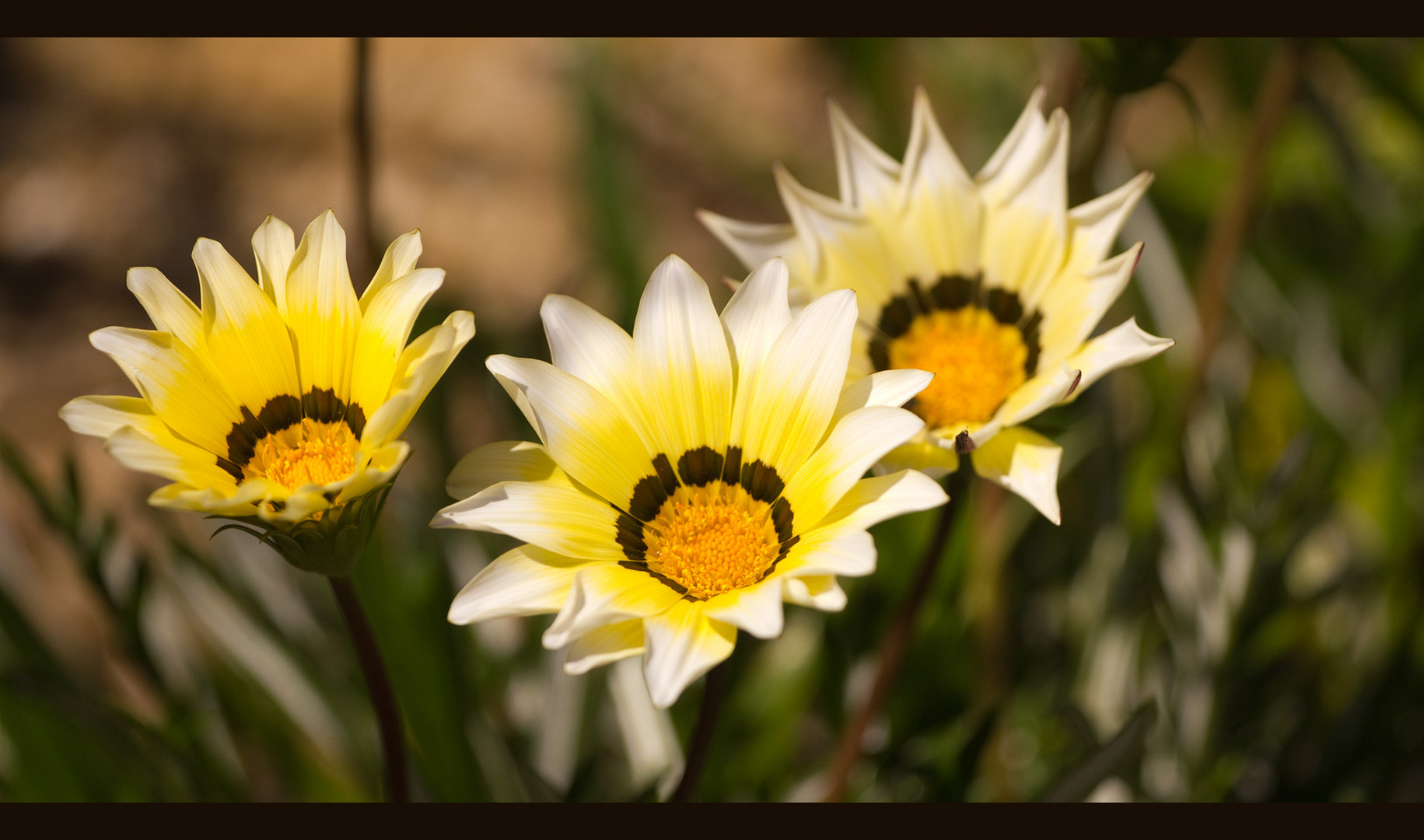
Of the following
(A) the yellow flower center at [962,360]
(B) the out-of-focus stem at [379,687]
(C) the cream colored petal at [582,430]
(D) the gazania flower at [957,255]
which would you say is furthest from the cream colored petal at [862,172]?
(B) the out-of-focus stem at [379,687]

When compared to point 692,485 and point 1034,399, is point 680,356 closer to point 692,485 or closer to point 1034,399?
point 692,485

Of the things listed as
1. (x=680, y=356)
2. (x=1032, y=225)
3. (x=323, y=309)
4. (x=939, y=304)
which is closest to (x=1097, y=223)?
(x=1032, y=225)

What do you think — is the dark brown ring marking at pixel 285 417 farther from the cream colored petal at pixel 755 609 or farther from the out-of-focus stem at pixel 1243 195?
the out-of-focus stem at pixel 1243 195

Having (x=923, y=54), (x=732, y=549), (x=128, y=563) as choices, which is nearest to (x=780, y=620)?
(x=732, y=549)

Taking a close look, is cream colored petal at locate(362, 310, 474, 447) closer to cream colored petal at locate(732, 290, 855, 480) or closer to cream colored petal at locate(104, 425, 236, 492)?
cream colored petal at locate(104, 425, 236, 492)

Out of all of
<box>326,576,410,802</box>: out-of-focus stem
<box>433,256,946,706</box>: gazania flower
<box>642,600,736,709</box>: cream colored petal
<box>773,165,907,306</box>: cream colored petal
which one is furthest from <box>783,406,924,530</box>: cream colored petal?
<box>326,576,410,802</box>: out-of-focus stem
